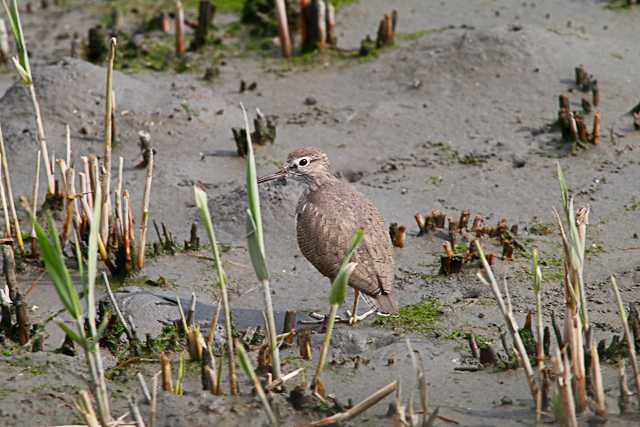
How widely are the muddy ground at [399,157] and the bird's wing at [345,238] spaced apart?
33cm

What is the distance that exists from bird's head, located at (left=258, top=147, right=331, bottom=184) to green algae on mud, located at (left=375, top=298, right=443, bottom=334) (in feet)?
4.24

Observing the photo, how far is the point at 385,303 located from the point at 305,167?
1.53 meters

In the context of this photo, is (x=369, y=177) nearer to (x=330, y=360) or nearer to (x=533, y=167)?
(x=533, y=167)

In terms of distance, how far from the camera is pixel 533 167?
919cm

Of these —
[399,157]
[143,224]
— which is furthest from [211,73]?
[143,224]

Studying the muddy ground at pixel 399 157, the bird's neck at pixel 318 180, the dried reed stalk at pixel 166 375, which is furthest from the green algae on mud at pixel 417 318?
the dried reed stalk at pixel 166 375

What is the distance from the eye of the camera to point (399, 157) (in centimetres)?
943

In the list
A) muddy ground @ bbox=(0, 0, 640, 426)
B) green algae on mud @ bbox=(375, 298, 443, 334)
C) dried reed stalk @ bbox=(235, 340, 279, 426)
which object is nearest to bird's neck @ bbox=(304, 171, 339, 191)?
muddy ground @ bbox=(0, 0, 640, 426)

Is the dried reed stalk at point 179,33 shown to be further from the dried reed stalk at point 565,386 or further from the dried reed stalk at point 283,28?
the dried reed stalk at point 565,386

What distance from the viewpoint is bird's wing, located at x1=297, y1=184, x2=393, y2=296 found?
6906mm

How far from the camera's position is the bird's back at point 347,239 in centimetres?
689

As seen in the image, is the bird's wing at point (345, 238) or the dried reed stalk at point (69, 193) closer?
the bird's wing at point (345, 238)

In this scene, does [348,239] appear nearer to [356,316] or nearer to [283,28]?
[356,316]

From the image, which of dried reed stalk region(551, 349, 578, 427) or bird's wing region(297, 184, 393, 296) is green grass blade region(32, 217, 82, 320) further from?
bird's wing region(297, 184, 393, 296)
